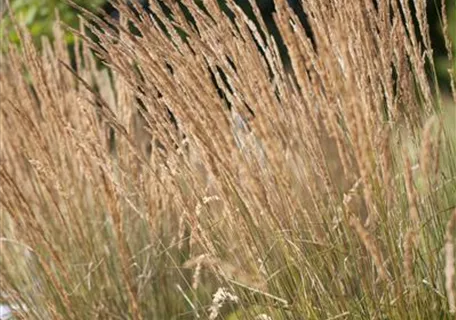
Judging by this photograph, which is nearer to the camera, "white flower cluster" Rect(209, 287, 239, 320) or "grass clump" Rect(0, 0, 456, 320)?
"grass clump" Rect(0, 0, 456, 320)

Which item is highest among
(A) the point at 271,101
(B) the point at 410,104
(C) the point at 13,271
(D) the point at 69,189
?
(A) the point at 271,101

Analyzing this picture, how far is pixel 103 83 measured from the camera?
410cm

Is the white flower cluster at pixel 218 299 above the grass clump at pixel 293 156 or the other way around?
the other way around

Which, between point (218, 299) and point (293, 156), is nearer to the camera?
point (218, 299)

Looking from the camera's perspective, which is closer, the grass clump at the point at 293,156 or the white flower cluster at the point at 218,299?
the grass clump at the point at 293,156

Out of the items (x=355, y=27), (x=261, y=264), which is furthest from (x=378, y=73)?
(x=261, y=264)

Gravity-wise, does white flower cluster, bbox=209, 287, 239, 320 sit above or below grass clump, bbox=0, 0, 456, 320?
below

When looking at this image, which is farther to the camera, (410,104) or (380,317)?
(410,104)

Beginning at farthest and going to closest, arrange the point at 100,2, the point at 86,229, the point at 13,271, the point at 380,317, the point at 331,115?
1. the point at 100,2
2. the point at 13,271
3. the point at 86,229
4. the point at 380,317
5. the point at 331,115

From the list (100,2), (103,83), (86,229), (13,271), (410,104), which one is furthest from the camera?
(100,2)

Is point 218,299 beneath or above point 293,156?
beneath

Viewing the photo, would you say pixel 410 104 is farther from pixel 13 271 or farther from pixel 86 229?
pixel 13 271

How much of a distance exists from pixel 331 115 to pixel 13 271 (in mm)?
2007

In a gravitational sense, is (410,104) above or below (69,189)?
above
